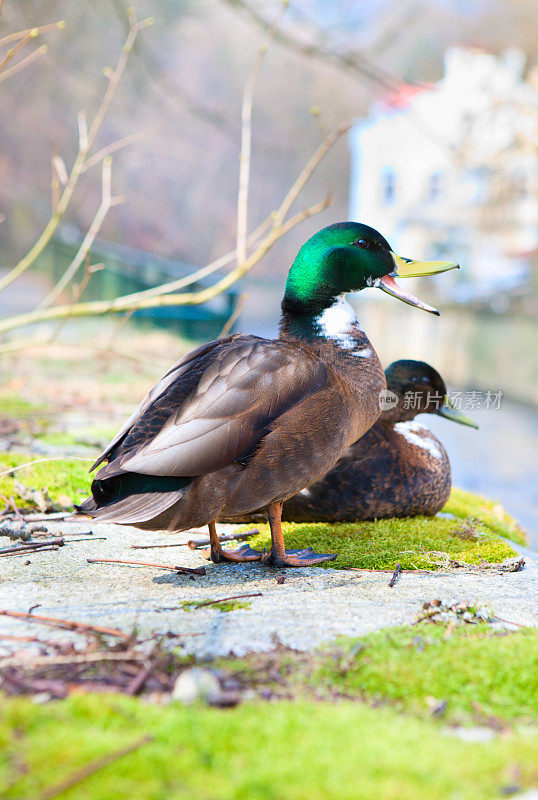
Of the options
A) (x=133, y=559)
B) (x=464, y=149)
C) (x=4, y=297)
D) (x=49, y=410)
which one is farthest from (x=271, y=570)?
(x=4, y=297)

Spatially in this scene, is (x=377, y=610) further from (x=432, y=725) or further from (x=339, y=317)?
(x=339, y=317)

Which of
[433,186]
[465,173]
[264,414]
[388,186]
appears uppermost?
[388,186]

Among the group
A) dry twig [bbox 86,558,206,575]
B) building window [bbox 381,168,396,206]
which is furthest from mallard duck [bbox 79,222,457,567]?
building window [bbox 381,168,396,206]

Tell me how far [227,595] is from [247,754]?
0.94m

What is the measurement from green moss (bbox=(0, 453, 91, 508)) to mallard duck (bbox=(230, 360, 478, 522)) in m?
0.75

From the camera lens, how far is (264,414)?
2484 mm

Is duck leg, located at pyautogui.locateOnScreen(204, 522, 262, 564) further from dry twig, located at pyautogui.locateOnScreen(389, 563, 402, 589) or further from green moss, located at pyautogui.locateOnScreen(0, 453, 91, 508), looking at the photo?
green moss, located at pyautogui.locateOnScreen(0, 453, 91, 508)

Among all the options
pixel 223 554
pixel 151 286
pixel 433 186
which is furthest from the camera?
pixel 433 186

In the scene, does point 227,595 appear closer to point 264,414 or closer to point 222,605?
point 222,605

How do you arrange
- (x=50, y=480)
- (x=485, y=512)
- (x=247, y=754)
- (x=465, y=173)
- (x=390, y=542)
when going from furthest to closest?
1. (x=465, y=173)
2. (x=485, y=512)
3. (x=50, y=480)
4. (x=390, y=542)
5. (x=247, y=754)

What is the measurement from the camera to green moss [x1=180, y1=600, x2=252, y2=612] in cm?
213

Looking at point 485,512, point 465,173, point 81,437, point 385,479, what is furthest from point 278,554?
point 465,173

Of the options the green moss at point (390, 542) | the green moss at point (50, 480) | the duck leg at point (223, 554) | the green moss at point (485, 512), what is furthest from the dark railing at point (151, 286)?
the duck leg at point (223, 554)

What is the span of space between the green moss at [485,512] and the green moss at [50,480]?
183 cm
